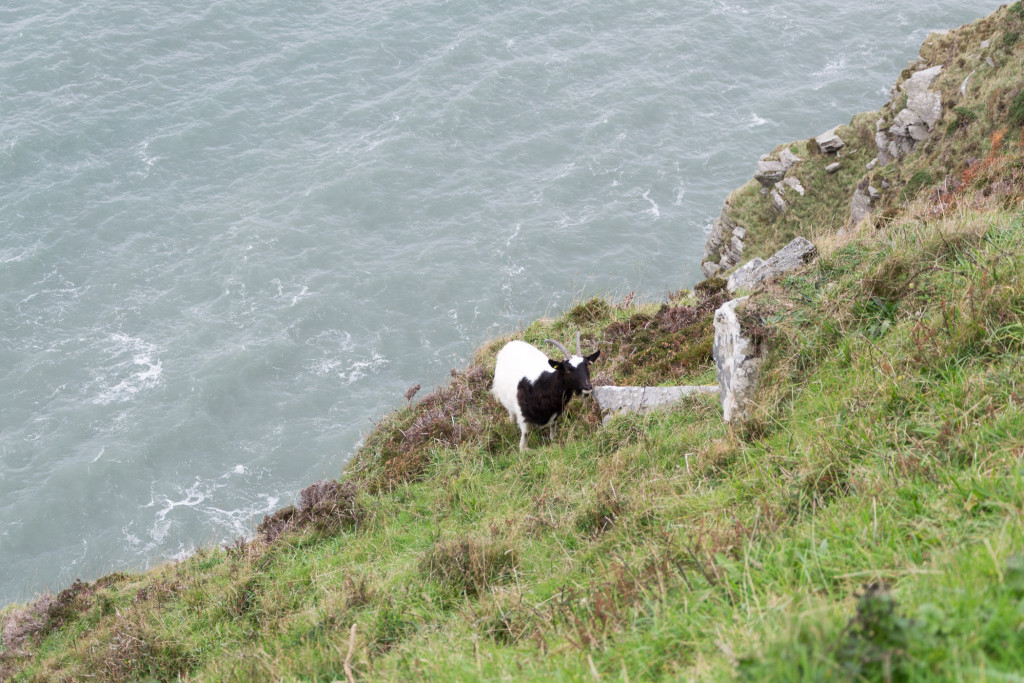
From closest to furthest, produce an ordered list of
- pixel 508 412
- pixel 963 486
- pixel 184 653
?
pixel 963 486 < pixel 184 653 < pixel 508 412

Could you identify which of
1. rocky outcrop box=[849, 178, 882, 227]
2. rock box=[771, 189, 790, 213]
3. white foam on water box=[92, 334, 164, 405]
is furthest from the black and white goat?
white foam on water box=[92, 334, 164, 405]

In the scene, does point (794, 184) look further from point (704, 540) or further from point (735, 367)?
point (704, 540)

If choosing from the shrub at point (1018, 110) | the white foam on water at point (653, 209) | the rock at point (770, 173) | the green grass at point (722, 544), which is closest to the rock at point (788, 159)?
the rock at point (770, 173)

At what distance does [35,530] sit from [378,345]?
17720 mm

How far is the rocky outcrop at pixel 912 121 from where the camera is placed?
1145 inches

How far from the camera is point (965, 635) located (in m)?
3.53

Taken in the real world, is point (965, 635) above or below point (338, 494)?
above

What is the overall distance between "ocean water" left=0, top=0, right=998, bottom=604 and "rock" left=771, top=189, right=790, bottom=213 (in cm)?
1054

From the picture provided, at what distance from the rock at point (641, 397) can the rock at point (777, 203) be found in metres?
23.8

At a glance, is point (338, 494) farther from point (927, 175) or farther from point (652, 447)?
point (927, 175)

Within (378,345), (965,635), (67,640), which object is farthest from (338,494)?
(378,345)

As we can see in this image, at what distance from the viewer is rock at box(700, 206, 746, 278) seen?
33.1 metres

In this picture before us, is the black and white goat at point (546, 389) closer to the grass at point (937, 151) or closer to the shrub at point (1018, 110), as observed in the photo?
the grass at point (937, 151)

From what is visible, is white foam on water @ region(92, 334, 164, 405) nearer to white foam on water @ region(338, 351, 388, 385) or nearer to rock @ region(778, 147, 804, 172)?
white foam on water @ region(338, 351, 388, 385)
